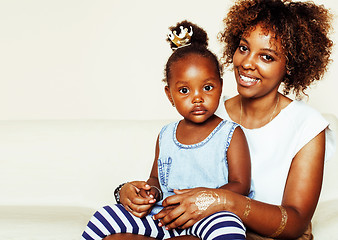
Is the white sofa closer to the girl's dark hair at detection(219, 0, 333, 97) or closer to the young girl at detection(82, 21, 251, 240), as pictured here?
the girl's dark hair at detection(219, 0, 333, 97)

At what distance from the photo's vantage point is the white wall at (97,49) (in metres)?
3.49

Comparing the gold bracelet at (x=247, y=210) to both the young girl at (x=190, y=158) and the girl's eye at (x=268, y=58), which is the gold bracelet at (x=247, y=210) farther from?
the girl's eye at (x=268, y=58)

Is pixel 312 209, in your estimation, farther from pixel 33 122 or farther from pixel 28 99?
pixel 28 99

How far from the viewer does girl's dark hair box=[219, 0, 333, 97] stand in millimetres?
2047

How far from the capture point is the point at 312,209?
6.59 ft

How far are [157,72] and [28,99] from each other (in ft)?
3.16

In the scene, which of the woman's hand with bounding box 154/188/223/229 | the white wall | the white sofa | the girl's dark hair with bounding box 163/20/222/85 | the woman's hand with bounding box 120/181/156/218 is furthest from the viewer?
the white wall

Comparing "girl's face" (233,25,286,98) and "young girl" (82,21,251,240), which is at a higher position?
"girl's face" (233,25,286,98)

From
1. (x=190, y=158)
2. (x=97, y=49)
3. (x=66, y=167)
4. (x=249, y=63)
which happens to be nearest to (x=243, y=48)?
(x=249, y=63)

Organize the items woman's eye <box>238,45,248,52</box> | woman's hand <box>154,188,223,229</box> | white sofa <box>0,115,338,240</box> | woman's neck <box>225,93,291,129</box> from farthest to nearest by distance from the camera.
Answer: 1. white sofa <box>0,115,338,240</box>
2. woman's neck <box>225,93,291,129</box>
3. woman's eye <box>238,45,248,52</box>
4. woman's hand <box>154,188,223,229</box>

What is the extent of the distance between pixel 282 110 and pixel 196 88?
0.48 m

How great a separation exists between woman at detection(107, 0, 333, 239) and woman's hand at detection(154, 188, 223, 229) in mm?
212

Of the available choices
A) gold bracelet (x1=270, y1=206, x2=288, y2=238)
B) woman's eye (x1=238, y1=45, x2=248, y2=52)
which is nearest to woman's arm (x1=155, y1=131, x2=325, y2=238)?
gold bracelet (x1=270, y1=206, x2=288, y2=238)

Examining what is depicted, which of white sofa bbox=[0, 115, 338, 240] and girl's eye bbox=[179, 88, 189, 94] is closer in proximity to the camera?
girl's eye bbox=[179, 88, 189, 94]
